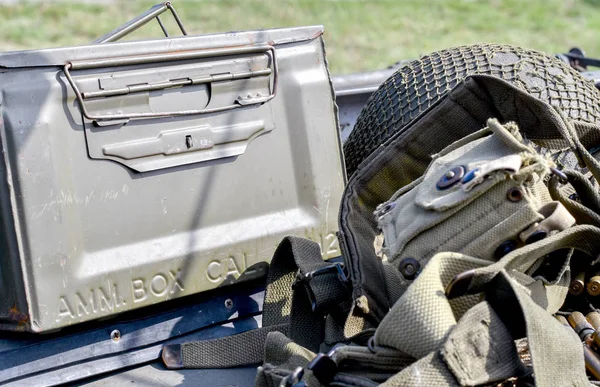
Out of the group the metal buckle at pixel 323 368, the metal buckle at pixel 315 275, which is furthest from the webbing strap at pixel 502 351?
the metal buckle at pixel 315 275

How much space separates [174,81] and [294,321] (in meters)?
0.60

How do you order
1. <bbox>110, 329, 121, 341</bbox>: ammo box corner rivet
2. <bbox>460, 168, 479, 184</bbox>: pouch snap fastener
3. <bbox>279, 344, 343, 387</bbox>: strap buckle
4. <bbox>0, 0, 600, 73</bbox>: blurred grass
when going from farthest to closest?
<bbox>0, 0, 600, 73</bbox>: blurred grass
<bbox>110, 329, 121, 341</bbox>: ammo box corner rivet
<bbox>460, 168, 479, 184</bbox>: pouch snap fastener
<bbox>279, 344, 343, 387</bbox>: strap buckle

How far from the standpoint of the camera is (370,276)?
182cm

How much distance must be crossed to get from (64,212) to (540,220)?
38.1 inches

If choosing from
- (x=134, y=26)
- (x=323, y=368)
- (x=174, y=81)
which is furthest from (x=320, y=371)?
(x=134, y=26)

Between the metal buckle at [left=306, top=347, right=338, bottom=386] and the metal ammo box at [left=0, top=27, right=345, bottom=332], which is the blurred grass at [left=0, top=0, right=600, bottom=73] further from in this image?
the metal buckle at [left=306, top=347, right=338, bottom=386]

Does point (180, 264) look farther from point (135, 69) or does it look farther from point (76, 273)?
point (135, 69)

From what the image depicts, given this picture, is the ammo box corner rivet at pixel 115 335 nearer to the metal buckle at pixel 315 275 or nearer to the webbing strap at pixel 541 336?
the metal buckle at pixel 315 275

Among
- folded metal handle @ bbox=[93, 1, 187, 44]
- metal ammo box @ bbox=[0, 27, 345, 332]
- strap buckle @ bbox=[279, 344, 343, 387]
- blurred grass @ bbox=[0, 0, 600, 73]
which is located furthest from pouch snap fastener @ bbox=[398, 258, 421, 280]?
blurred grass @ bbox=[0, 0, 600, 73]

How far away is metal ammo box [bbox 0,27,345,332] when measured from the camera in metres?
1.75

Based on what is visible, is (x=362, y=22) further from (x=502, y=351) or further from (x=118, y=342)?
(x=502, y=351)

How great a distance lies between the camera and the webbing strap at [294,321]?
184cm

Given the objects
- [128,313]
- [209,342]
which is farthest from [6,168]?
[209,342]

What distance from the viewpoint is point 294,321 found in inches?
72.7
